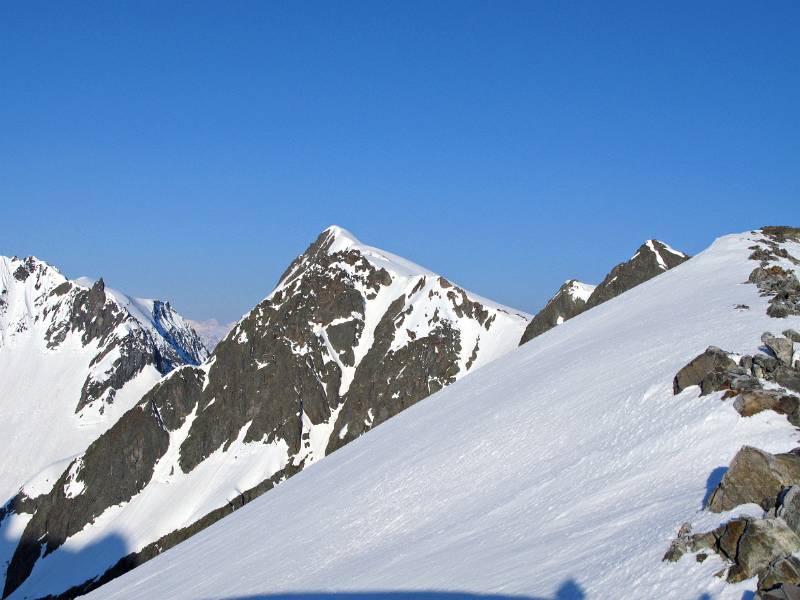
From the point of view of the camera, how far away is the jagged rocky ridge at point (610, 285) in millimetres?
111688

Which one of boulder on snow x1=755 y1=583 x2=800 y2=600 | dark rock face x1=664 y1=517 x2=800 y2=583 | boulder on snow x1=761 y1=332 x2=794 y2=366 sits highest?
boulder on snow x1=761 y1=332 x2=794 y2=366

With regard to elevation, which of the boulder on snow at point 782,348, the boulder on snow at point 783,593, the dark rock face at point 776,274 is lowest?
the boulder on snow at point 783,593

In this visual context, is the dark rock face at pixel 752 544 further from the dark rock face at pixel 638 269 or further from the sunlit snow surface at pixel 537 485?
the dark rock face at pixel 638 269

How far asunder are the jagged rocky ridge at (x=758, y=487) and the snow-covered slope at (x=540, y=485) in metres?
0.34

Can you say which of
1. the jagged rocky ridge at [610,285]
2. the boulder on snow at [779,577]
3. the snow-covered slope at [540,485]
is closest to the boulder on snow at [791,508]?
the boulder on snow at [779,577]

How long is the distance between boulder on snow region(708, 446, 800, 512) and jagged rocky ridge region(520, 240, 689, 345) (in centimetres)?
9700

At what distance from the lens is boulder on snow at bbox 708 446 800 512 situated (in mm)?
13344

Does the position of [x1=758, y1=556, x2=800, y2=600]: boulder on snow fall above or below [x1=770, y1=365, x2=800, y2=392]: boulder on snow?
below

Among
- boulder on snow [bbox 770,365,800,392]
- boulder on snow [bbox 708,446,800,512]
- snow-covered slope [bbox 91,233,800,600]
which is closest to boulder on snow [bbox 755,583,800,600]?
snow-covered slope [bbox 91,233,800,600]

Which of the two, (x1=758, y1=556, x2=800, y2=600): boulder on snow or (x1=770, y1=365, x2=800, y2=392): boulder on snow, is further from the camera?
(x1=770, y1=365, x2=800, y2=392): boulder on snow

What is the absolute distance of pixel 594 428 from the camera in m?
23.4

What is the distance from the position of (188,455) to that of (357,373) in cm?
3706

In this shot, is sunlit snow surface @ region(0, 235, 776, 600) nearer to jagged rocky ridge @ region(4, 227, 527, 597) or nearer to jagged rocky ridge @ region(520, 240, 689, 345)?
jagged rocky ridge @ region(520, 240, 689, 345)

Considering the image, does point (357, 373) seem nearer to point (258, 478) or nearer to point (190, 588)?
point (258, 478)
